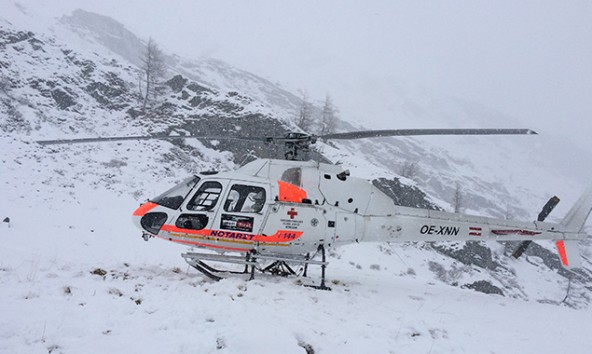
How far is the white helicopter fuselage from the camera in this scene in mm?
7465

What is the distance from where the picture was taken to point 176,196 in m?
7.59

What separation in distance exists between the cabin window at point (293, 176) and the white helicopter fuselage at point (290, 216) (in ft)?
0.08

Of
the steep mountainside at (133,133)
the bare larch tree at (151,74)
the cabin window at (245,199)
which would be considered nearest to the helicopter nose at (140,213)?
the cabin window at (245,199)

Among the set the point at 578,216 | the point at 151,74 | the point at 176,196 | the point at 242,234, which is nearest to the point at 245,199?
the point at 242,234

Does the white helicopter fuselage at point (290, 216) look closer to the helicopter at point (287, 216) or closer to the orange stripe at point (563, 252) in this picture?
the helicopter at point (287, 216)

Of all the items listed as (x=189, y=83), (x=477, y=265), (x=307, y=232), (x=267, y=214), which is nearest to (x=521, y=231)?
(x=307, y=232)

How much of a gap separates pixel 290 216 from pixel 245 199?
1168mm

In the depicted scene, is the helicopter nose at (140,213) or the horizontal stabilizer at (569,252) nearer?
the helicopter nose at (140,213)

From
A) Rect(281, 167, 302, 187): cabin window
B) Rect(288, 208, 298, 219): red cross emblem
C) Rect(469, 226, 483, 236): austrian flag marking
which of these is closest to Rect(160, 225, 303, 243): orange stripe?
Rect(288, 208, 298, 219): red cross emblem

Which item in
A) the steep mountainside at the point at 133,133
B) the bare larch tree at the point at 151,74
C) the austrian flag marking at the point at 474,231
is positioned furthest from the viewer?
the bare larch tree at the point at 151,74

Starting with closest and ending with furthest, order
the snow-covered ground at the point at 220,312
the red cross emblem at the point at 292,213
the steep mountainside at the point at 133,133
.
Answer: the snow-covered ground at the point at 220,312 → the red cross emblem at the point at 292,213 → the steep mountainside at the point at 133,133

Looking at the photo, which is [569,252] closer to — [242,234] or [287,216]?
[287,216]

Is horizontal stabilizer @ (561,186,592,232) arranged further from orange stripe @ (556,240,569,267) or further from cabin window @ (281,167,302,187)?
cabin window @ (281,167,302,187)

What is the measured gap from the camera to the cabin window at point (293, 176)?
26.8ft
